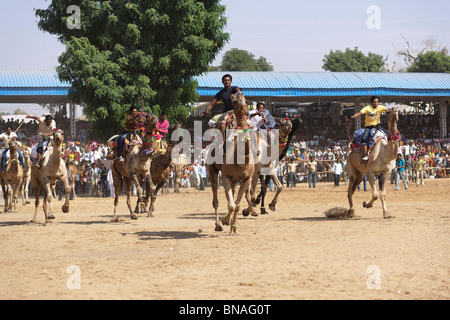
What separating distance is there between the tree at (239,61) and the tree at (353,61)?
9882 millimetres

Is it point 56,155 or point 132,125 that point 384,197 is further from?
point 56,155

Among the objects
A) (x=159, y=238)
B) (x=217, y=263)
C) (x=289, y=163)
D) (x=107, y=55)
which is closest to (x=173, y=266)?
(x=217, y=263)

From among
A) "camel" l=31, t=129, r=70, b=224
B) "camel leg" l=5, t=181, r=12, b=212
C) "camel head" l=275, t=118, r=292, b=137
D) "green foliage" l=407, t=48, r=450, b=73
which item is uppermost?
"green foliage" l=407, t=48, r=450, b=73

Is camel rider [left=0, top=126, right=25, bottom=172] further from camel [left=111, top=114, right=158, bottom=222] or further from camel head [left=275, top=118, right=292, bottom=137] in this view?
camel head [left=275, top=118, right=292, bottom=137]

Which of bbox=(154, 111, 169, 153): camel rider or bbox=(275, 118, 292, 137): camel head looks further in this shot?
bbox=(154, 111, 169, 153): camel rider

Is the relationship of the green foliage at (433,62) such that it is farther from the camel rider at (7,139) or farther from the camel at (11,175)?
the camel at (11,175)

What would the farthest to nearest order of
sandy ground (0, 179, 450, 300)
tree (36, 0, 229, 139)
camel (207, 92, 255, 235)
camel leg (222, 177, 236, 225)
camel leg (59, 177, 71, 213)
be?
tree (36, 0, 229, 139), camel leg (59, 177, 71, 213), camel leg (222, 177, 236, 225), camel (207, 92, 255, 235), sandy ground (0, 179, 450, 300)

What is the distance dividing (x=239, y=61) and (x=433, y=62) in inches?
979

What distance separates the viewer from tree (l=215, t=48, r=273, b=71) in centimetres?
8312

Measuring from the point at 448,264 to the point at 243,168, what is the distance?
4654 millimetres

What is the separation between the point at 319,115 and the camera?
5622cm

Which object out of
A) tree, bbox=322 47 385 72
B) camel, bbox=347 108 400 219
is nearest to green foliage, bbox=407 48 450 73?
tree, bbox=322 47 385 72

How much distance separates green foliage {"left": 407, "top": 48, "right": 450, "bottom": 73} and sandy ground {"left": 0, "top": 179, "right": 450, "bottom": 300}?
198ft
